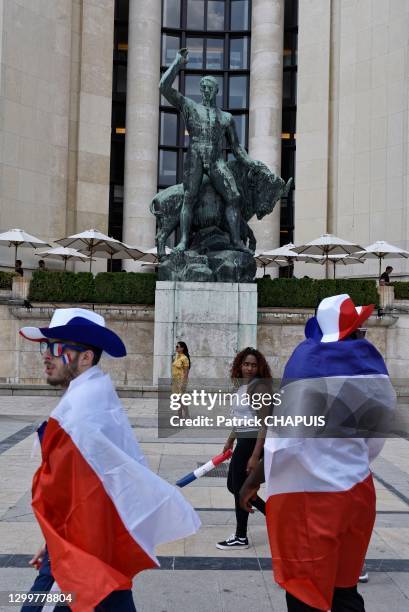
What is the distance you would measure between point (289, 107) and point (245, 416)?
3422 cm

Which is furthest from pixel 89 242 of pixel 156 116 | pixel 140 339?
pixel 156 116


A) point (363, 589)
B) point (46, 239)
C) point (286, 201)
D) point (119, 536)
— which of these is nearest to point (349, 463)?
point (119, 536)

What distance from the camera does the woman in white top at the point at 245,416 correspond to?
198 inches

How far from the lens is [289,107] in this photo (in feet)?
121

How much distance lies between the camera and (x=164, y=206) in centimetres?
1692

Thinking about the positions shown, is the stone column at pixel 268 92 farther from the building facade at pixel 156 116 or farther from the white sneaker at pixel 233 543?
the white sneaker at pixel 233 543

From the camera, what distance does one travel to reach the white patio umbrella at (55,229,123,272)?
21617 millimetres

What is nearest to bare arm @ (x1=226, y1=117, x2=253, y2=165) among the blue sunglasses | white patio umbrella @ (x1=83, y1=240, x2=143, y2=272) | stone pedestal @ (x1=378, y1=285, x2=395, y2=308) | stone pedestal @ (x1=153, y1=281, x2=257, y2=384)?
stone pedestal @ (x1=153, y1=281, x2=257, y2=384)

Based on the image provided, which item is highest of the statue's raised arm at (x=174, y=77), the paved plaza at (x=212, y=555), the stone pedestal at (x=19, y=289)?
the statue's raised arm at (x=174, y=77)

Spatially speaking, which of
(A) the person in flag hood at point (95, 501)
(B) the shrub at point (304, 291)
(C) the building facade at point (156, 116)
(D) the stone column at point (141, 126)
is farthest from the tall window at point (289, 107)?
(A) the person in flag hood at point (95, 501)

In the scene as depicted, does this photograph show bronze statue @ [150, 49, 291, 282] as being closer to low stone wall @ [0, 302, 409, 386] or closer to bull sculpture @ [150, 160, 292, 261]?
bull sculpture @ [150, 160, 292, 261]

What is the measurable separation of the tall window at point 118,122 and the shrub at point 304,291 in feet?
61.9

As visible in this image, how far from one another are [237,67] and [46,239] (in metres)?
17.4

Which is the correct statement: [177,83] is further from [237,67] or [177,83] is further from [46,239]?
[46,239]
